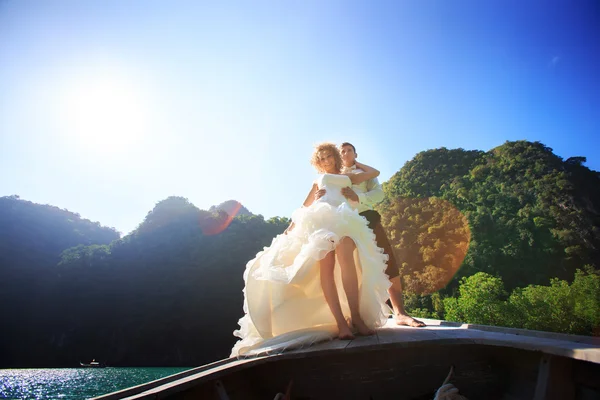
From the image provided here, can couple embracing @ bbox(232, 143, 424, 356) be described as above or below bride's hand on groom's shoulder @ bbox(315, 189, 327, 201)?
below

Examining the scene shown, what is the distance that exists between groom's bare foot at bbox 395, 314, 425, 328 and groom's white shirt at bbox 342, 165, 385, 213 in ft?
4.14

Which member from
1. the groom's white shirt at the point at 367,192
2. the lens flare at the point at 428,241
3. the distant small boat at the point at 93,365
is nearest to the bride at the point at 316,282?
the groom's white shirt at the point at 367,192

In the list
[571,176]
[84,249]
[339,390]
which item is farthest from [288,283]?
[84,249]

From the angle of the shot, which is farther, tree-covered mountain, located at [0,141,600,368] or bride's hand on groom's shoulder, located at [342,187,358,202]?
tree-covered mountain, located at [0,141,600,368]

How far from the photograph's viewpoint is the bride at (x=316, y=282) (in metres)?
2.58

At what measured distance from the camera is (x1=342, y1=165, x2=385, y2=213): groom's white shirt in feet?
12.8

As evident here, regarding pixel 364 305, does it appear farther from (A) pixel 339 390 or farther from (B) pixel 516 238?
(B) pixel 516 238

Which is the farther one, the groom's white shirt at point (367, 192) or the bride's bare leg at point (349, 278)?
the groom's white shirt at point (367, 192)

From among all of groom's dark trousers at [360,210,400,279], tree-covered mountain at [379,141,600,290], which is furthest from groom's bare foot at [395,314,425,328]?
tree-covered mountain at [379,141,600,290]

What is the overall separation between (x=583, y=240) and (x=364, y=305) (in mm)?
30333

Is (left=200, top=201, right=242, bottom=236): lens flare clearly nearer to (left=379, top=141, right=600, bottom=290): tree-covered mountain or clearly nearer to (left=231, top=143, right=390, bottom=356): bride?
(left=379, top=141, right=600, bottom=290): tree-covered mountain

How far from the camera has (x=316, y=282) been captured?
2760 mm

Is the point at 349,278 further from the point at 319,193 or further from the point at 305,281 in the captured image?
the point at 319,193

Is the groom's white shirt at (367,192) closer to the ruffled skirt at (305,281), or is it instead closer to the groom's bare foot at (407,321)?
the ruffled skirt at (305,281)
